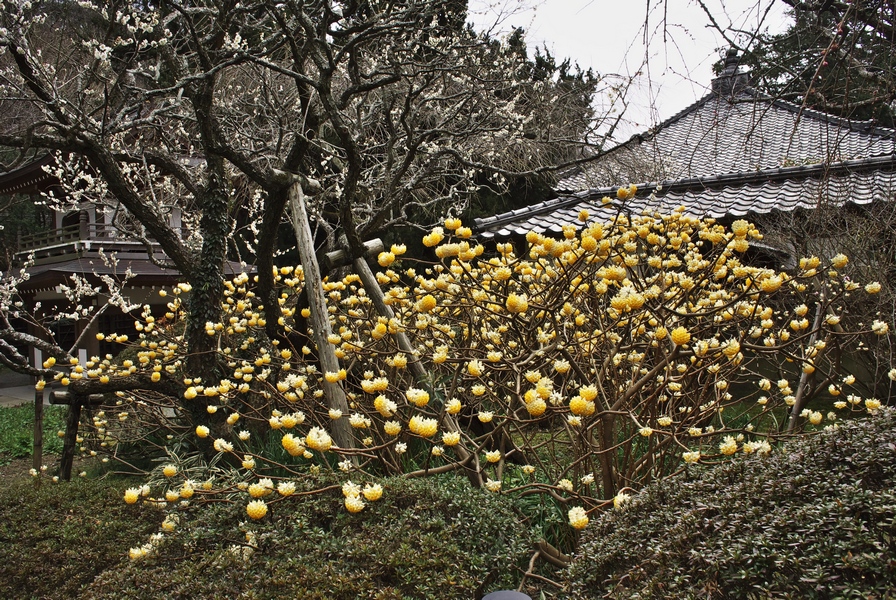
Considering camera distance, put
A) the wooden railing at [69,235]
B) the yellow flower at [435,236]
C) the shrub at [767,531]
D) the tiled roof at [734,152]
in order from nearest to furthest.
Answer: the shrub at [767,531] → the yellow flower at [435,236] → the tiled roof at [734,152] → the wooden railing at [69,235]

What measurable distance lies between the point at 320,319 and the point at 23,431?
7648 mm

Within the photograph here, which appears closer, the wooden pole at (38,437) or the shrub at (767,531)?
the shrub at (767,531)

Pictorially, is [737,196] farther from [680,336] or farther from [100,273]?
[100,273]

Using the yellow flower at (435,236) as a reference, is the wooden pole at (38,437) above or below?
below

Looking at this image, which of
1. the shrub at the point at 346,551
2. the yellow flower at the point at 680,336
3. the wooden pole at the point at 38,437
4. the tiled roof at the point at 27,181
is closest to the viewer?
the shrub at the point at 346,551

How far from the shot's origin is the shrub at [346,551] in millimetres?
1783

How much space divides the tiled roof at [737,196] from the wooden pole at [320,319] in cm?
243

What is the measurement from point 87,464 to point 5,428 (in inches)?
179

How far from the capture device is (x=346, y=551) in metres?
1.90

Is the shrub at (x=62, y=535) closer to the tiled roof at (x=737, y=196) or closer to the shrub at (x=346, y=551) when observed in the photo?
the shrub at (x=346, y=551)

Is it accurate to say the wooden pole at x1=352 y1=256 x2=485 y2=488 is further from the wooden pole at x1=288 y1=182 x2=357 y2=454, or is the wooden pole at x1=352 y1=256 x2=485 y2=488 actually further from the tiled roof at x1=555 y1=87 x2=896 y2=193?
the tiled roof at x1=555 y1=87 x2=896 y2=193

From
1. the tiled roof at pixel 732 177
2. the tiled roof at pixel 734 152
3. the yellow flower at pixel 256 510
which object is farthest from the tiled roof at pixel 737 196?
the yellow flower at pixel 256 510

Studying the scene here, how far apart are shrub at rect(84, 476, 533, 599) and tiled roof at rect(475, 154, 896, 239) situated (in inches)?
139

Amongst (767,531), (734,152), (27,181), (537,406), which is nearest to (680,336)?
(537,406)
